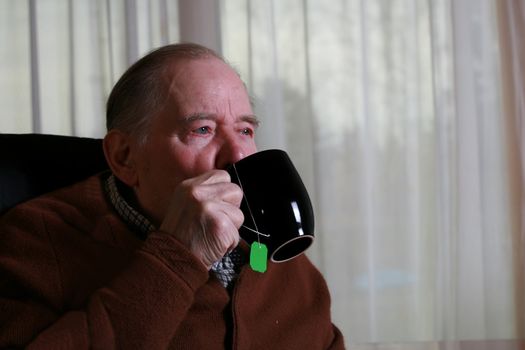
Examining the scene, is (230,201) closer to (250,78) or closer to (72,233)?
(72,233)

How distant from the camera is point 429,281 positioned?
2016 mm

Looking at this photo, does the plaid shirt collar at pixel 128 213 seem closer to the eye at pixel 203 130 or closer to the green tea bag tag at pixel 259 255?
the eye at pixel 203 130

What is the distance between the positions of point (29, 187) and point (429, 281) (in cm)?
124

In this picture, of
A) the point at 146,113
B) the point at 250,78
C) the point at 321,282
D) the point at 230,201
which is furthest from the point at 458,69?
the point at 230,201

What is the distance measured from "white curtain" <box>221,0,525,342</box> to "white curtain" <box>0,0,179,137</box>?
0.29 meters

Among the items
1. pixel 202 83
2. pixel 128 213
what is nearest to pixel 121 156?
pixel 128 213

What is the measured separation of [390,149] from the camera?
203 centimetres

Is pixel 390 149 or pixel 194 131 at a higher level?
pixel 194 131

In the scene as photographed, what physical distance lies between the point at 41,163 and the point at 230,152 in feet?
1.35

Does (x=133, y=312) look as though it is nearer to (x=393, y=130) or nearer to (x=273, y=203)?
(x=273, y=203)

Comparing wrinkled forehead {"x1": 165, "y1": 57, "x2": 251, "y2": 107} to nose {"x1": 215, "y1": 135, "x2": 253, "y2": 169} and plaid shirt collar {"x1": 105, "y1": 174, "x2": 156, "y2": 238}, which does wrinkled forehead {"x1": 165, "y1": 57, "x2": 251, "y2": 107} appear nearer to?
nose {"x1": 215, "y1": 135, "x2": 253, "y2": 169}

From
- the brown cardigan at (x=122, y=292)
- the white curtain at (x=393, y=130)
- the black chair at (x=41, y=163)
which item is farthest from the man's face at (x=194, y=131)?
the white curtain at (x=393, y=130)

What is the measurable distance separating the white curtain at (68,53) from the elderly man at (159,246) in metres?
0.87

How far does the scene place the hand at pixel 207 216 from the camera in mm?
917
